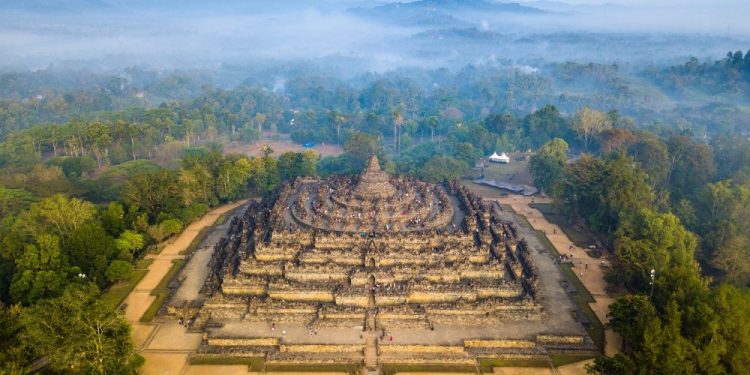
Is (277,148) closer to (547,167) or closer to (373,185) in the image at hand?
(373,185)

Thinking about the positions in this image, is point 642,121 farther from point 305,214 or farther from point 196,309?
point 196,309

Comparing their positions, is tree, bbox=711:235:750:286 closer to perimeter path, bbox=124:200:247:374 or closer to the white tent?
perimeter path, bbox=124:200:247:374

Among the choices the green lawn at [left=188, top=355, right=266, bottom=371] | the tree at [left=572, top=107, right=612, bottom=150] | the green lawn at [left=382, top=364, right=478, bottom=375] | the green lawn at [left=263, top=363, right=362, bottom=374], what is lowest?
the green lawn at [left=382, top=364, right=478, bottom=375]

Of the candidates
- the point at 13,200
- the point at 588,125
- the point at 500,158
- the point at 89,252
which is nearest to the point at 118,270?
the point at 89,252

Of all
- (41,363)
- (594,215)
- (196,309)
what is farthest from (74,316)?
(594,215)

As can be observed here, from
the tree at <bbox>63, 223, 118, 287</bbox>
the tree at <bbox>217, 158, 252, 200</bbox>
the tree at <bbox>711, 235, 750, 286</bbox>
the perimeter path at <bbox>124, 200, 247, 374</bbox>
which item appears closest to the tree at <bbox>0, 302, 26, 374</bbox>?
the perimeter path at <bbox>124, 200, 247, 374</bbox>

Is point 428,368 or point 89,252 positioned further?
point 89,252
